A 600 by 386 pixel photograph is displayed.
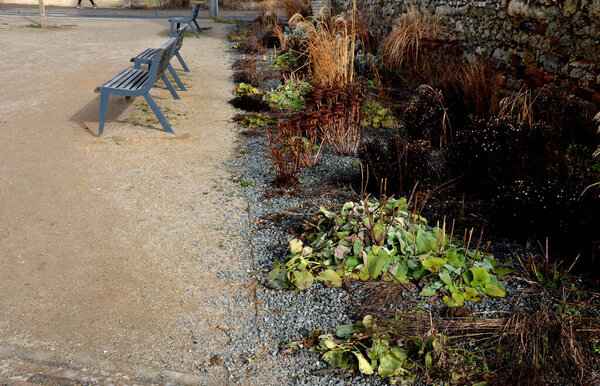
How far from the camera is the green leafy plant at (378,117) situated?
5.85 metres

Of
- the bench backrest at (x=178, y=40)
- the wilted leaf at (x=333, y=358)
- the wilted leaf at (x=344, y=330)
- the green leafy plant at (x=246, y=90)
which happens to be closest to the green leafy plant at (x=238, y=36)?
the bench backrest at (x=178, y=40)

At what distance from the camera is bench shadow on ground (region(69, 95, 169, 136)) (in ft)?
18.6

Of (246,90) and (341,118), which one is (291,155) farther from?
(246,90)

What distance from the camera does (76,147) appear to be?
5.02 meters

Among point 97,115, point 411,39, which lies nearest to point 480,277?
point 97,115

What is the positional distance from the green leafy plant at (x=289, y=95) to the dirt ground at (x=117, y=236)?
611mm

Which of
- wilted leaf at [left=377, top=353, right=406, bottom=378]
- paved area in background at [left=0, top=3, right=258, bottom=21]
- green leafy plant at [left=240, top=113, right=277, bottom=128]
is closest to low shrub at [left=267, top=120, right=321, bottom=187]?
green leafy plant at [left=240, top=113, right=277, bottom=128]

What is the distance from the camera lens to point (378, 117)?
5891mm

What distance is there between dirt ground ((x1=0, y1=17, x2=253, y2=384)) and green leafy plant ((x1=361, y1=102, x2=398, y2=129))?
161 centimetres

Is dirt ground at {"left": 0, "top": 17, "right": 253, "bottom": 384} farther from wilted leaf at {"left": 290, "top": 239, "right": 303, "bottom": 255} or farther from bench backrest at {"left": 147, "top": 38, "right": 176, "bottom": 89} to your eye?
bench backrest at {"left": 147, "top": 38, "right": 176, "bottom": 89}

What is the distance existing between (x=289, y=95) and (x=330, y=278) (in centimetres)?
430

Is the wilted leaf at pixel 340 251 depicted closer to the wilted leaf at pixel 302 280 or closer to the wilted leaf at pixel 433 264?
the wilted leaf at pixel 302 280

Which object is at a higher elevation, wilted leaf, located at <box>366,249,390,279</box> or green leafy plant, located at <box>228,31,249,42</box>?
green leafy plant, located at <box>228,31,249,42</box>

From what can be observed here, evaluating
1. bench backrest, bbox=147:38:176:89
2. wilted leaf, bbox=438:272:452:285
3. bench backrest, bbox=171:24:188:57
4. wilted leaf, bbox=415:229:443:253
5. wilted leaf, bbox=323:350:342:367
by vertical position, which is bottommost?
wilted leaf, bbox=323:350:342:367
